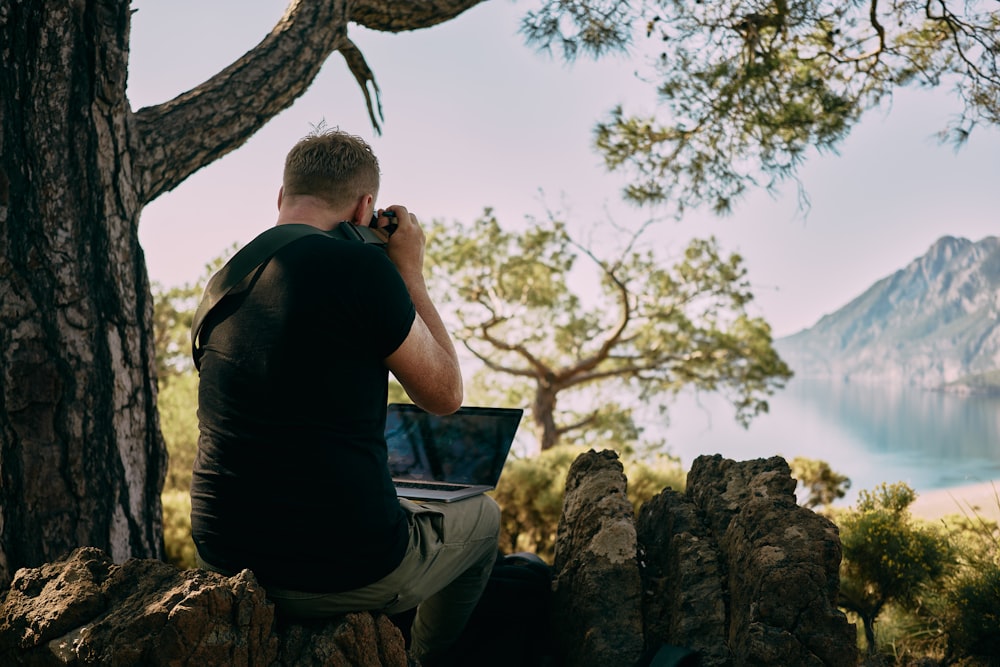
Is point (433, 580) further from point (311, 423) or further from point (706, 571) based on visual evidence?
point (706, 571)

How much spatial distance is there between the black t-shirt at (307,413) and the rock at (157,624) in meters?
0.09

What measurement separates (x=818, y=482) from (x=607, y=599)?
5914mm

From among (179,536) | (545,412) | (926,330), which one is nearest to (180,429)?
(179,536)

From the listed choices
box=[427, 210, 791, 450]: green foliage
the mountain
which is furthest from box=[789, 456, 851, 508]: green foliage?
the mountain

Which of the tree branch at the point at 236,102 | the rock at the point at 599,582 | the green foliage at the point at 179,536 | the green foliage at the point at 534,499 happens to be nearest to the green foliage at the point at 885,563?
the rock at the point at 599,582

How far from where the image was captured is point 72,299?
2.43 metres

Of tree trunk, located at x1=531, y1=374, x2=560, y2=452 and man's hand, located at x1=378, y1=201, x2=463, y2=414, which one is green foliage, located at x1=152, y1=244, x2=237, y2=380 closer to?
tree trunk, located at x1=531, y1=374, x2=560, y2=452

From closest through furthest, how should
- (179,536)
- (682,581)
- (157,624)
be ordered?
1. (157,624)
2. (682,581)
3. (179,536)

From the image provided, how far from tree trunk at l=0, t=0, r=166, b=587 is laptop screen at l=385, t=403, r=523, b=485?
100cm

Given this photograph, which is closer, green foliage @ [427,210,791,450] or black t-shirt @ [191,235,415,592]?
black t-shirt @ [191,235,415,592]

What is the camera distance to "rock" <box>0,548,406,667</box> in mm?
1258

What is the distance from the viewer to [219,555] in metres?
1.44

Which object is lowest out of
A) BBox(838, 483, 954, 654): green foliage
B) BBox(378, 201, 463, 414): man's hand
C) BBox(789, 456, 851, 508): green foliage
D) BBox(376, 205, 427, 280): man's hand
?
BBox(789, 456, 851, 508): green foliage

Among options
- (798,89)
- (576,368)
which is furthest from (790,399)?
(798,89)
